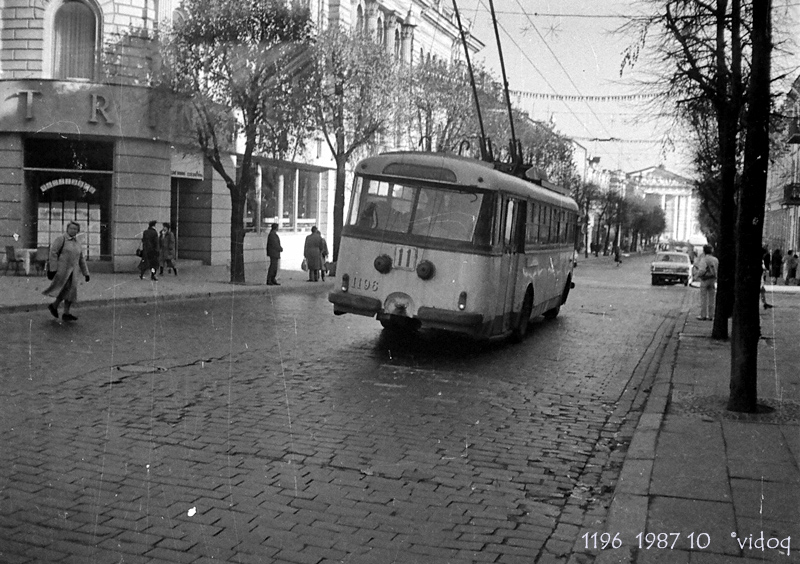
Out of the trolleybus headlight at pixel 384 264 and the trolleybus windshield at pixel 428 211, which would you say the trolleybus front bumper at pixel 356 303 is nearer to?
the trolleybus headlight at pixel 384 264

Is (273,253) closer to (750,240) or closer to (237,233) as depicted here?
(237,233)

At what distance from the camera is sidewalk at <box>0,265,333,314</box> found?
18944 mm

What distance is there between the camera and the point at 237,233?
26.5 meters

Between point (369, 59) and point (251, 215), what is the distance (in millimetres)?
7990

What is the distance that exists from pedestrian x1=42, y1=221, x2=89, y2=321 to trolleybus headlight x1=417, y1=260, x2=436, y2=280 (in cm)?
593

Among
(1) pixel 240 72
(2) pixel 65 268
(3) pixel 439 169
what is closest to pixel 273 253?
(1) pixel 240 72

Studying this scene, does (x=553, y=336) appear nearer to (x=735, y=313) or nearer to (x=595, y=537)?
(x=735, y=313)

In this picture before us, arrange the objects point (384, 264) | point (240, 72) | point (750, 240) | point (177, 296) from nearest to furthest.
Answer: point (750, 240)
point (384, 264)
point (177, 296)
point (240, 72)

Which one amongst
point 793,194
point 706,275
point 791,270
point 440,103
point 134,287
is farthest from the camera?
point 791,270

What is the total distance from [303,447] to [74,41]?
76.9ft

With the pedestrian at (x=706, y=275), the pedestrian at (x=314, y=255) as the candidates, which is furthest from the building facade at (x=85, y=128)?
the pedestrian at (x=706, y=275)

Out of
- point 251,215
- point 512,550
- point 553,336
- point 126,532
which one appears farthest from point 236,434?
point 251,215

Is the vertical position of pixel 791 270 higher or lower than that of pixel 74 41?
lower

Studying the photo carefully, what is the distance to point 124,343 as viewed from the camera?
43.5ft
